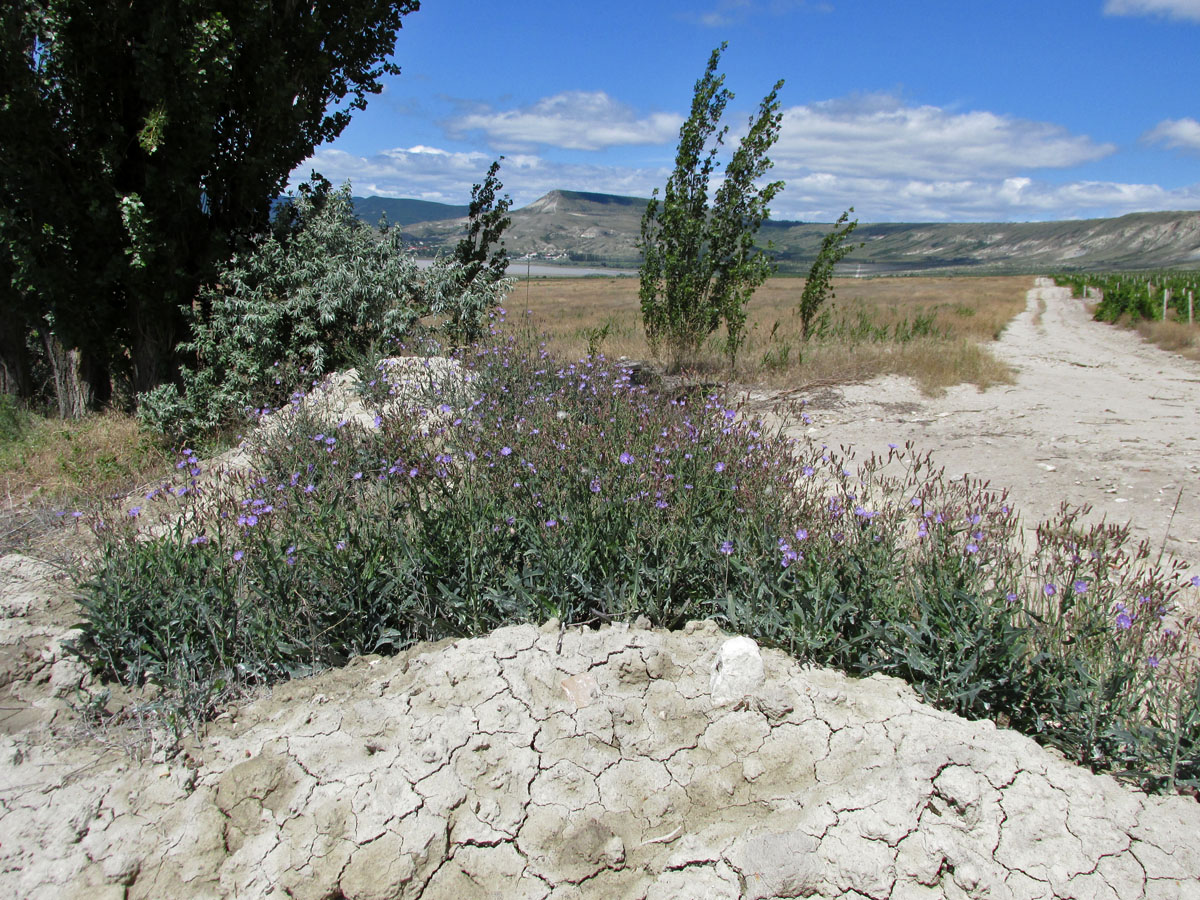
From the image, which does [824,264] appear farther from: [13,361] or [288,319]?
[13,361]

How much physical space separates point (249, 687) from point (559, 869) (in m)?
1.59

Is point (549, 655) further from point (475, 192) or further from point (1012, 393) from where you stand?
point (1012, 393)

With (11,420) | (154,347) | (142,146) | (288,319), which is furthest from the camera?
(154,347)

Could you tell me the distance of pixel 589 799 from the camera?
225 cm

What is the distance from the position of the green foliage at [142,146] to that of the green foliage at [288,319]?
0.51 metres

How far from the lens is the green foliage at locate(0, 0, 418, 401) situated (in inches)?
259

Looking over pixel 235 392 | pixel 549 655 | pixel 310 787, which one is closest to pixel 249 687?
pixel 310 787

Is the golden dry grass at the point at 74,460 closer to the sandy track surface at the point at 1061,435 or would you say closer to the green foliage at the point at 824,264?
the sandy track surface at the point at 1061,435

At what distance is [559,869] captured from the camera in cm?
209

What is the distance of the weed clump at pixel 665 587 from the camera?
8.04 feet

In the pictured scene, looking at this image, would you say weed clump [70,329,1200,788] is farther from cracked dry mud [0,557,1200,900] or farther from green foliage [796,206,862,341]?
green foliage [796,206,862,341]

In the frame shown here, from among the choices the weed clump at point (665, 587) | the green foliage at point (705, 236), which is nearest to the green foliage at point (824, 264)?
the green foliage at point (705, 236)

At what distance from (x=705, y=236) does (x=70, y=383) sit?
326 inches

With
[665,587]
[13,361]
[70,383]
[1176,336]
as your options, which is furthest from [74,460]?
[1176,336]
